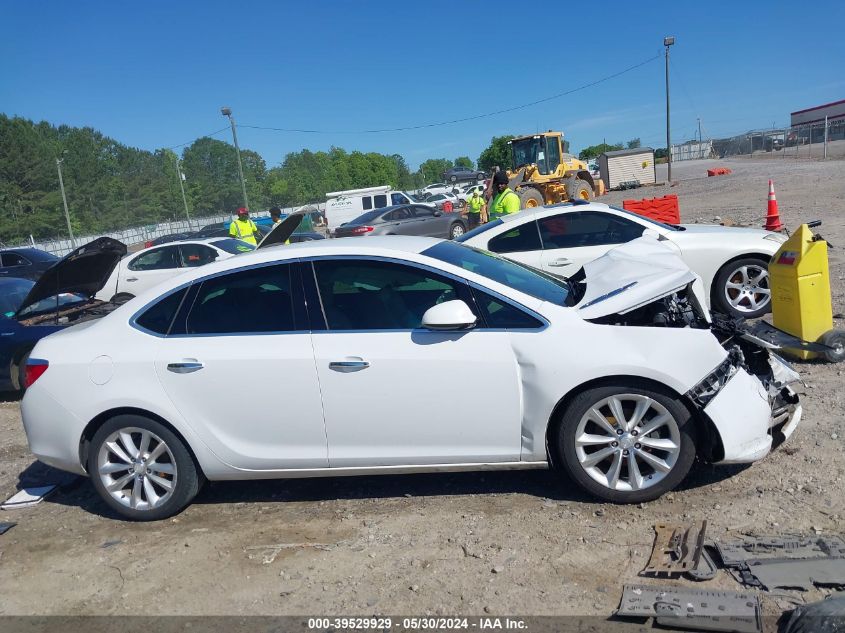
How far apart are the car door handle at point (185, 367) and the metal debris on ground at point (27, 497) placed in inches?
67.8

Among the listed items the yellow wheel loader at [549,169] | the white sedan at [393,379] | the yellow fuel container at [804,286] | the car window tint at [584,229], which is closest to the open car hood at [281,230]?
the car window tint at [584,229]

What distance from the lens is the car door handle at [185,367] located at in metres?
4.22

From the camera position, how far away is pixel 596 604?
3.18 metres

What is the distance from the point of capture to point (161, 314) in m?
4.43

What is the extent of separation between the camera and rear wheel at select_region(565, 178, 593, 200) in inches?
1078

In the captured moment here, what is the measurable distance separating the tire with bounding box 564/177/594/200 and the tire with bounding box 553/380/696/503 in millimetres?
23964

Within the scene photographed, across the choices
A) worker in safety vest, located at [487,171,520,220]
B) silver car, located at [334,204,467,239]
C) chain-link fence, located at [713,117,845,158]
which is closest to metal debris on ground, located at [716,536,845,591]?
worker in safety vest, located at [487,171,520,220]

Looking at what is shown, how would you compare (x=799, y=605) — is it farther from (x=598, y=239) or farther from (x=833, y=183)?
(x=833, y=183)

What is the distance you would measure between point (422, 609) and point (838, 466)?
2690 mm

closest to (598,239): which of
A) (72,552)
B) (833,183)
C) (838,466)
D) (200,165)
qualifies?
(838,466)

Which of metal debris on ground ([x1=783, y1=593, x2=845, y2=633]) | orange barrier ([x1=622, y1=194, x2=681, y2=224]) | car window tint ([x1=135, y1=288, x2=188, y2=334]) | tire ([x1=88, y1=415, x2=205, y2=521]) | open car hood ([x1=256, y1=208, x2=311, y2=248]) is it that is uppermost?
open car hood ([x1=256, y1=208, x2=311, y2=248])

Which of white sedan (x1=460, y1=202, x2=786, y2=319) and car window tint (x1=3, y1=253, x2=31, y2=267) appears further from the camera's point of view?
car window tint (x1=3, y1=253, x2=31, y2=267)

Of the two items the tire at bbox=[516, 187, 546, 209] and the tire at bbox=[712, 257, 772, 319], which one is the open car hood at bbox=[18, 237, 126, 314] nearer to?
the tire at bbox=[712, 257, 772, 319]

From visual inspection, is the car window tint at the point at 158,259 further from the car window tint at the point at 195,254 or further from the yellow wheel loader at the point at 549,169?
the yellow wheel loader at the point at 549,169
